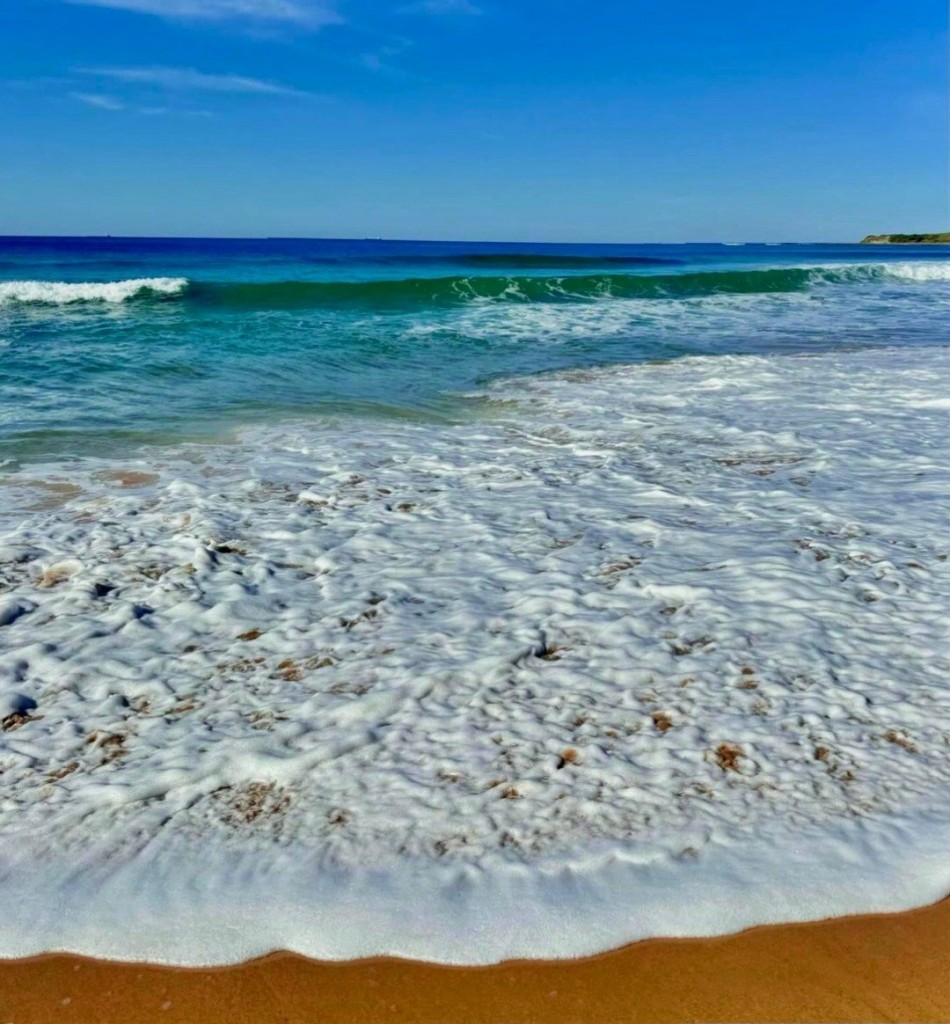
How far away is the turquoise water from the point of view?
31.1ft

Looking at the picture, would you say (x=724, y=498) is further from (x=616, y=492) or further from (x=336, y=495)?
(x=336, y=495)

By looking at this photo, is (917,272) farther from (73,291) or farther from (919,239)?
(919,239)

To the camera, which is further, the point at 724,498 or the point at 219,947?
the point at 724,498

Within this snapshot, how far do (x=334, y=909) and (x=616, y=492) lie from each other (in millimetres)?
3975

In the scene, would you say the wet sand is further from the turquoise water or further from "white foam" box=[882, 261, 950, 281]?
"white foam" box=[882, 261, 950, 281]

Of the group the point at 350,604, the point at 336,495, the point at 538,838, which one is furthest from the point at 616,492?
the point at 538,838

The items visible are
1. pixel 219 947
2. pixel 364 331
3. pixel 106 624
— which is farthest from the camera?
pixel 364 331

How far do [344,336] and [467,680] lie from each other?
13.8m

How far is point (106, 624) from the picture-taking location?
4141 mm

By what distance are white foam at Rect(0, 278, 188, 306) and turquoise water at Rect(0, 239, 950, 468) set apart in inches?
2.8

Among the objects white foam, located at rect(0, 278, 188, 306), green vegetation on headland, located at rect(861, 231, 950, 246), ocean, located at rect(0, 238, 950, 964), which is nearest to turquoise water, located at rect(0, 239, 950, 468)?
white foam, located at rect(0, 278, 188, 306)

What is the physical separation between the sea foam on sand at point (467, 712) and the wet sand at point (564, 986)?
0.07 m

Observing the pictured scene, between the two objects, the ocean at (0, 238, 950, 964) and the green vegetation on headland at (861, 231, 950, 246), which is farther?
the green vegetation on headland at (861, 231, 950, 246)

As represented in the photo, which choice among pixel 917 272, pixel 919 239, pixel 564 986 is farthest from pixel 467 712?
pixel 919 239
